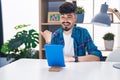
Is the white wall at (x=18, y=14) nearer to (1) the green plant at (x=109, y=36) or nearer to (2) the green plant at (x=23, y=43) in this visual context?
(2) the green plant at (x=23, y=43)

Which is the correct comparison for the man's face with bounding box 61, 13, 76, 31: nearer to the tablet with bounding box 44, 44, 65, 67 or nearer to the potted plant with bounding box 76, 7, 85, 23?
the tablet with bounding box 44, 44, 65, 67

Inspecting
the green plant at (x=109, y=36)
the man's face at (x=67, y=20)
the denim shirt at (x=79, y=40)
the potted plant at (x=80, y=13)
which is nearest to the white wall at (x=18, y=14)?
the potted plant at (x=80, y=13)

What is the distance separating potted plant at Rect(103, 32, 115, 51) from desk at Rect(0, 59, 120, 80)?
1.36m

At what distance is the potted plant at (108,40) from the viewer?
3.02 m

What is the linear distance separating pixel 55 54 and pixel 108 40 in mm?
1715

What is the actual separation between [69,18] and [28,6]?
1.98 meters

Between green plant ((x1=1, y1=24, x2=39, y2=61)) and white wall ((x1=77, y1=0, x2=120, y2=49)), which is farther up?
white wall ((x1=77, y1=0, x2=120, y2=49))

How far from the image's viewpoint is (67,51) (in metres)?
2.13

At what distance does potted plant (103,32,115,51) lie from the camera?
302 centimetres

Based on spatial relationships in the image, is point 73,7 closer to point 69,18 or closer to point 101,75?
point 69,18

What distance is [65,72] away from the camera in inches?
58.0

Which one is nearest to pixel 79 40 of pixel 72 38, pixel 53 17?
pixel 72 38

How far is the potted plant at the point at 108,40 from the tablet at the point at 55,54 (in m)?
1.62

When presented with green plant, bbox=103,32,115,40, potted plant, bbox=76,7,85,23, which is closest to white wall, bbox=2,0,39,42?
potted plant, bbox=76,7,85,23
